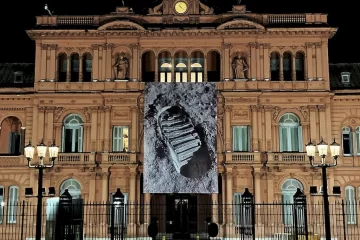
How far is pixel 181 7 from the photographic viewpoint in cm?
4575

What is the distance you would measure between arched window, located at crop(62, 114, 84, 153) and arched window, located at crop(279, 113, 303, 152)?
16298 mm

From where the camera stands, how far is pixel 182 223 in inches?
1706

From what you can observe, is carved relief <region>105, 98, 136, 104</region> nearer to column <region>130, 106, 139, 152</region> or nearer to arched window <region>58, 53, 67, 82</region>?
column <region>130, 106, 139, 152</region>

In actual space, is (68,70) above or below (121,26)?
below

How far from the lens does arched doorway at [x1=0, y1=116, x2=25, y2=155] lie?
150ft

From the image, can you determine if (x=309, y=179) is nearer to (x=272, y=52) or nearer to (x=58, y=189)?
(x=272, y=52)

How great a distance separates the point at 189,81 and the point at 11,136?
52.0ft

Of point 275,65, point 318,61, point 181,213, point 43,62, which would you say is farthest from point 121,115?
point 318,61

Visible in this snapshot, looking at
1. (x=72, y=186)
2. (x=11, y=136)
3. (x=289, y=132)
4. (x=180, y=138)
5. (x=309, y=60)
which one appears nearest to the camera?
(x=180, y=138)

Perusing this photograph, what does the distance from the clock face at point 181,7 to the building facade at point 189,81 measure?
0.08 m

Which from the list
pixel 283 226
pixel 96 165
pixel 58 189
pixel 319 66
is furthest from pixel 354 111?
pixel 58 189

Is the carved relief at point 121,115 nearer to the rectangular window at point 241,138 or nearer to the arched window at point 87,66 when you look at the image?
the arched window at point 87,66

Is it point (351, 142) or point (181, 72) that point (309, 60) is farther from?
point (181, 72)

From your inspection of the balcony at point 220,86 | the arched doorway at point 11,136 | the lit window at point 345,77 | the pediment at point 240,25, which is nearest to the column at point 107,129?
the balcony at point 220,86
